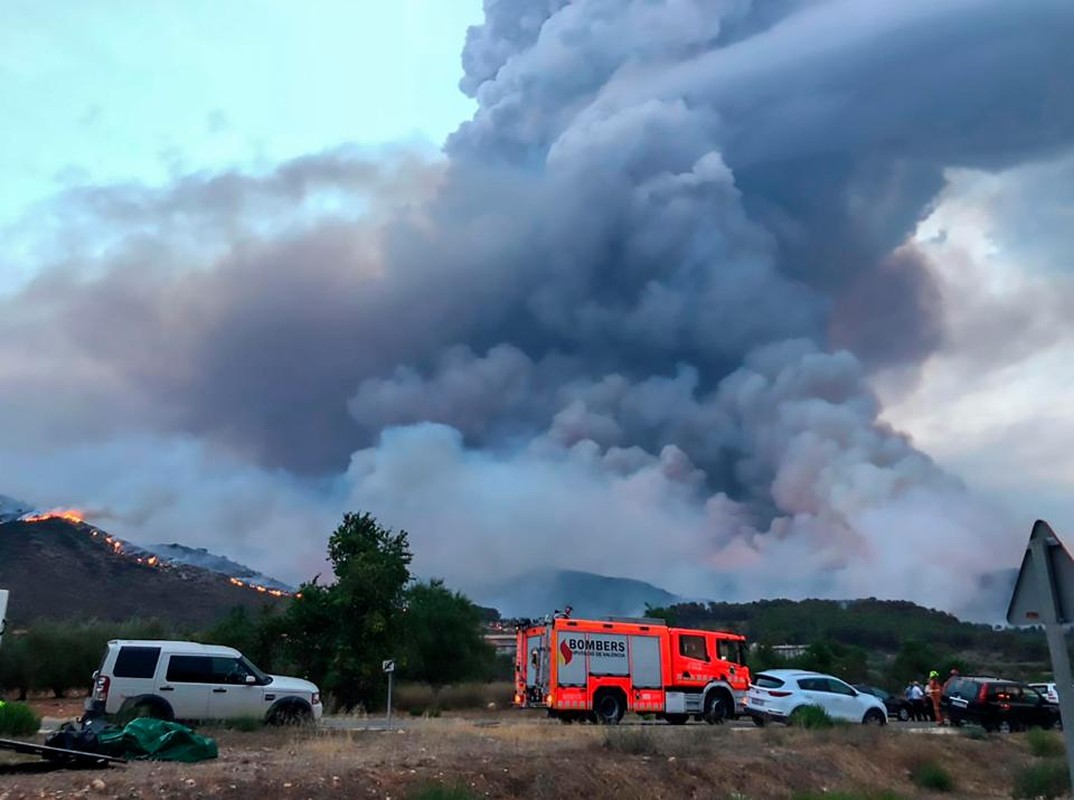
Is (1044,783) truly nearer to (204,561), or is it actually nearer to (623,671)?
(623,671)

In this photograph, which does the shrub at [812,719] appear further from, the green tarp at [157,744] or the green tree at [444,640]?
the green tree at [444,640]

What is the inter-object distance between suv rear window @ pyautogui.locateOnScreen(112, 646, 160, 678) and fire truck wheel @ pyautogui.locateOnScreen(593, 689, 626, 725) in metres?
13.0

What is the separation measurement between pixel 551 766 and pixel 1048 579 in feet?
28.6

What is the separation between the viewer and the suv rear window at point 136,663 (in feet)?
62.2

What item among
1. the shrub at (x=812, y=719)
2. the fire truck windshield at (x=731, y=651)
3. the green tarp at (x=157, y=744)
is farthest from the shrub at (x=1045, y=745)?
the green tarp at (x=157, y=744)

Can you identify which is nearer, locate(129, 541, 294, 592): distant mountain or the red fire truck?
the red fire truck

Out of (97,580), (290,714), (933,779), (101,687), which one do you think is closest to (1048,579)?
(933,779)

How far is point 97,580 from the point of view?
349 ft

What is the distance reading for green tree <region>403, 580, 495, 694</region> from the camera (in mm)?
49062

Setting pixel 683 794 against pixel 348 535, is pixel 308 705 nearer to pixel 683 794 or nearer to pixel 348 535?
pixel 683 794

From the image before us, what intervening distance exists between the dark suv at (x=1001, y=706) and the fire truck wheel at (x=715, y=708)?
8.33m

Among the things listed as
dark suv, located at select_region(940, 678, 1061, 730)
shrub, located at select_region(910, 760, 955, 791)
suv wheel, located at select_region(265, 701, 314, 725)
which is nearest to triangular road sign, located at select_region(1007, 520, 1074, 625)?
shrub, located at select_region(910, 760, 955, 791)

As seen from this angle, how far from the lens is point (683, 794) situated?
1402cm

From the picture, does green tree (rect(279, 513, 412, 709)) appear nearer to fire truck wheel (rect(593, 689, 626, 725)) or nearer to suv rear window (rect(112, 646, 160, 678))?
fire truck wheel (rect(593, 689, 626, 725))
